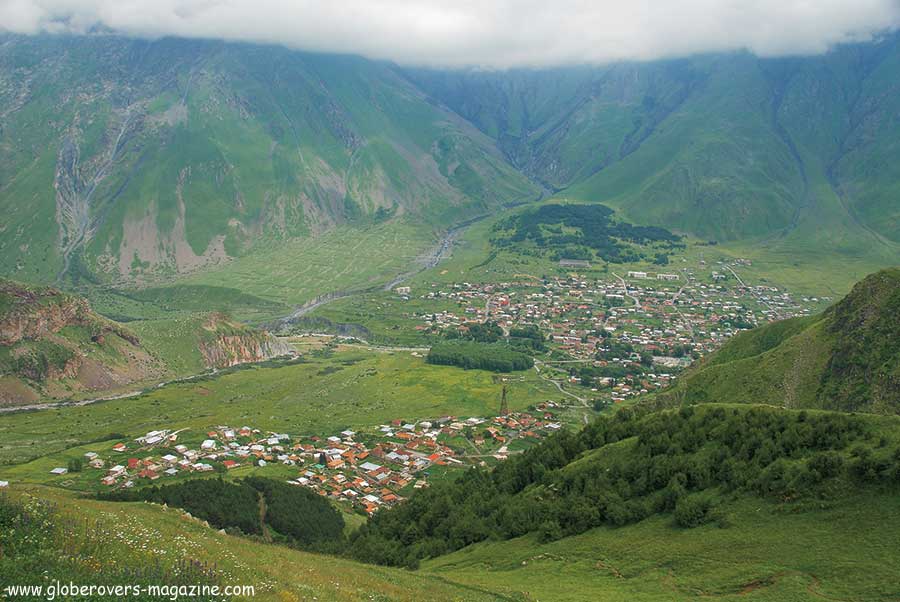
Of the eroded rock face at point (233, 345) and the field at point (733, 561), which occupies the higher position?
the field at point (733, 561)

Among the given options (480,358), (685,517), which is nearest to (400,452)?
(480,358)

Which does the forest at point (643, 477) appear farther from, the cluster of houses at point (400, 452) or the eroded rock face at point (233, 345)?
the eroded rock face at point (233, 345)

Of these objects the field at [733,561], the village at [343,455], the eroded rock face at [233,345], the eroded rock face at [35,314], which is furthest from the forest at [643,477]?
the eroded rock face at [233,345]

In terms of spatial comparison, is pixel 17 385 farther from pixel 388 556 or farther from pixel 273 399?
pixel 388 556

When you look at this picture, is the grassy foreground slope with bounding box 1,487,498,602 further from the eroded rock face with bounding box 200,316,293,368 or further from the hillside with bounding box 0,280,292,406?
the eroded rock face with bounding box 200,316,293,368

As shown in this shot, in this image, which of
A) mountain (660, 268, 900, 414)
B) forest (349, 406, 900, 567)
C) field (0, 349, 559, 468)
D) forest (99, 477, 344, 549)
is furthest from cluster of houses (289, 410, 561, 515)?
mountain (660, 268, 900, 414)

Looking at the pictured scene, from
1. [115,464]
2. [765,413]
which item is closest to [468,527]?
[765,413]

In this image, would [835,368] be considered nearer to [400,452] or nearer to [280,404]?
[400,452]
